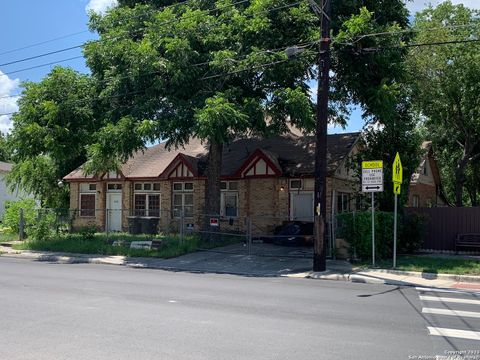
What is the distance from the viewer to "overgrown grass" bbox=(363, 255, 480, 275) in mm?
15031

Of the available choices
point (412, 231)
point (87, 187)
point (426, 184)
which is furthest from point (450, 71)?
point (87, 187)

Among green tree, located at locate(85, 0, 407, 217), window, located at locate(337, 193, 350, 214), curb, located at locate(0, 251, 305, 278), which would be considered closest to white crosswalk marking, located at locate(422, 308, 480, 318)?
curb, located at locate(0, 251, 305, 278)

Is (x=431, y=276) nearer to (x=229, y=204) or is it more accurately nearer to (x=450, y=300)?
(x=450, y=300)

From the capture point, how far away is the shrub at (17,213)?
25688mm

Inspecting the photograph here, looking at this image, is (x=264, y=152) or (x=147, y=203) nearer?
(x=264, y=152)

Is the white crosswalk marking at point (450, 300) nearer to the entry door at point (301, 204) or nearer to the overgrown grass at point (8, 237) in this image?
the entry door at point (301, 204)

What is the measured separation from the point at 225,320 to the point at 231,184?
1855cm

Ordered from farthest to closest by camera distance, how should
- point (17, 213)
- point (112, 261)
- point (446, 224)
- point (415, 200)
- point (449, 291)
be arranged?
point (415, 200)
point (17, 213)
point (446, 224)
point (112, 261)
point (449, 291)

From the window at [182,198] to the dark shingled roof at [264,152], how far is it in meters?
1.26

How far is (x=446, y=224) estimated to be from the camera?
20.5 m

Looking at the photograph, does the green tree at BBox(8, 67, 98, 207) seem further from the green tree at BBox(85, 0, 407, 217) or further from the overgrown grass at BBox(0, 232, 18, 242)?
the overgrown grass at BBox(0, 232, 18, 242)

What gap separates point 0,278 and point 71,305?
5000 mm

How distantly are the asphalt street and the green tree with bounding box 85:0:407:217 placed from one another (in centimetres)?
636

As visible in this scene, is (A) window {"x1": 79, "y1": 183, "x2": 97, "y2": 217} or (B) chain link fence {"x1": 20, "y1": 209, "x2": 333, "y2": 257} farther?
(A) window {"x1": 79, "y1": 183, "x2": 97, "y2": 217}
